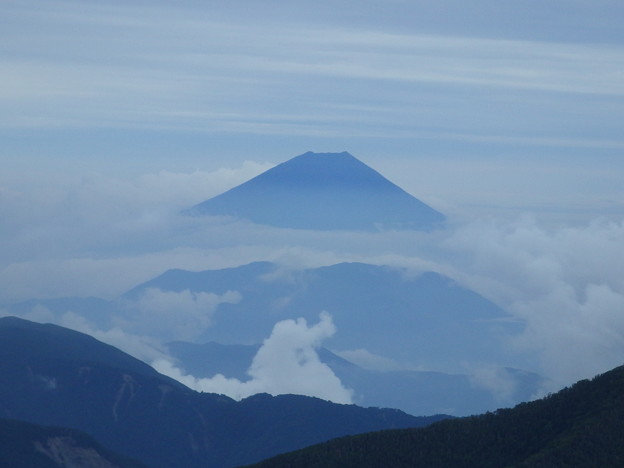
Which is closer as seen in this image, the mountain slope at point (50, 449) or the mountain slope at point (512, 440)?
the mountain slope at point (512, 440)

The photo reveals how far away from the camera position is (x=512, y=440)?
99.9m

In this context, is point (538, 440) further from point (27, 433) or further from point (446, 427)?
point (27, 433)

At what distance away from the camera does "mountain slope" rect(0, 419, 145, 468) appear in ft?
529

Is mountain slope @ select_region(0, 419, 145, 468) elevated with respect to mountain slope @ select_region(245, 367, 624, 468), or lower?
elevated

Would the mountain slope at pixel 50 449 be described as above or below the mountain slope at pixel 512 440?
above

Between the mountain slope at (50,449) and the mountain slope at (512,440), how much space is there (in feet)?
227

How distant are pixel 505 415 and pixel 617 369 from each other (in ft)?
42.0

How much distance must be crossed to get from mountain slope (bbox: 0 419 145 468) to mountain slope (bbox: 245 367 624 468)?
6928cm

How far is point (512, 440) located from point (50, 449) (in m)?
91.4

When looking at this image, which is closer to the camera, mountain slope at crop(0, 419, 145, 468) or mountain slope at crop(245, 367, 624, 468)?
mountain slope at crop(245, 367, 624, 468)

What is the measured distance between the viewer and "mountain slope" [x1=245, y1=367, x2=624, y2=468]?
305 feet

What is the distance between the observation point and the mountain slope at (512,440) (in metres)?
93.0

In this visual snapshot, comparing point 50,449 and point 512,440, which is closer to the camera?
point 512,440

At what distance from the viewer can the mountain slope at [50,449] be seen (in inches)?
6353
